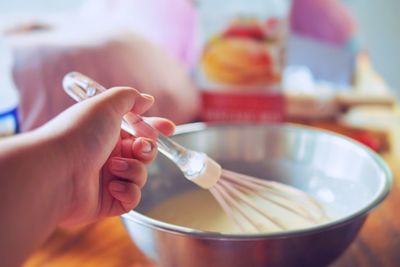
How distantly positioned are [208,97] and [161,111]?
130mm

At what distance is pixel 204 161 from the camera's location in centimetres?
50

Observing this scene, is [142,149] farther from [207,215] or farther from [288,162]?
[288,162]

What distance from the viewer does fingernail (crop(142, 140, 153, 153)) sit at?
1.53 feet

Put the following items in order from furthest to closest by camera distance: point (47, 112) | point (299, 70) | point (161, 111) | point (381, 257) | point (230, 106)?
point (299, 70), point (230, 106), point (161, 111), point (47, 112), point (381, 257)

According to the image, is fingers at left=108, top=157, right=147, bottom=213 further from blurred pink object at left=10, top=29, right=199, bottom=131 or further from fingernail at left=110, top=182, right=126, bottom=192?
blurred pink object at left=10, top=29, right=199, bottom=131

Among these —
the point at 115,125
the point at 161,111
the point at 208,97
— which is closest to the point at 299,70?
the point at 208,97

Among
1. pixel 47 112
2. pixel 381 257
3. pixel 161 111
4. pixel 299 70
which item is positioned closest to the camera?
pixel 381 257

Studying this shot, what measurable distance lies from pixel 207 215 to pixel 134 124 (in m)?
0.15

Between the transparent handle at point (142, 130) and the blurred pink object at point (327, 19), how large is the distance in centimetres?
66

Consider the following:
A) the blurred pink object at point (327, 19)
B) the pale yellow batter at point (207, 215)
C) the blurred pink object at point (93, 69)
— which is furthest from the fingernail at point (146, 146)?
the blurred pink object at point (327, 19)

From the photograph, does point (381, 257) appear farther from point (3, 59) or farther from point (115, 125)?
point (3, 59)

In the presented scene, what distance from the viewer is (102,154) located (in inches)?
17.3

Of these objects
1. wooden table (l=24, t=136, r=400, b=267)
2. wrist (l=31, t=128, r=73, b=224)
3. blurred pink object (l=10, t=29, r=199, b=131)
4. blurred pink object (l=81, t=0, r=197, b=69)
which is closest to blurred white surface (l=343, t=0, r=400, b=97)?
blurred pink object (l=81, t=0, r=197, b=69)

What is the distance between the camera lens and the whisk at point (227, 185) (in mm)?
490
